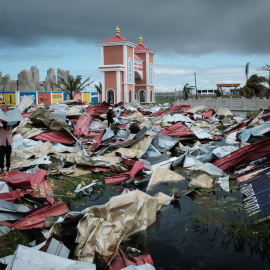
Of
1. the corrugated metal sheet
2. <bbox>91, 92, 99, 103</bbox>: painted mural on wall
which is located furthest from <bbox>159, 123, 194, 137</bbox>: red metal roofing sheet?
<bbox>91, 92, 99, 103</bbox>: painted mural on wall

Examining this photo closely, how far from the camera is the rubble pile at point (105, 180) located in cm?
330

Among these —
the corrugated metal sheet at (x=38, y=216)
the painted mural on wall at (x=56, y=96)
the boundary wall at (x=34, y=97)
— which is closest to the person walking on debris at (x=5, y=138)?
the corrugated metal sheet at (x=38, y=216)

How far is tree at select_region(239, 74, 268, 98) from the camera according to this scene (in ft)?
122

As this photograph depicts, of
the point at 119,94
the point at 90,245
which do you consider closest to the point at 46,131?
the point at 90,245

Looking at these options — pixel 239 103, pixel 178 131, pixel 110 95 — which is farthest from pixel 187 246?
pixel 110 95

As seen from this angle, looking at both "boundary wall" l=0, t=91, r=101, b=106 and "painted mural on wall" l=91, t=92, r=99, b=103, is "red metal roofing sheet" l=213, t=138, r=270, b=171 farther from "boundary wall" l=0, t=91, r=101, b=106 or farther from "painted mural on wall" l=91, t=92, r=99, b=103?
"painted mural on wall" l=91, t=92, r=99, b=103

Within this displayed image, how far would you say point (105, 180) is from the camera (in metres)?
6.52

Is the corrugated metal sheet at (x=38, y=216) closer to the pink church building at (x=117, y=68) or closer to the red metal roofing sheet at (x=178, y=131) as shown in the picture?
the red metal roofing sheet at (x=178, y=131)

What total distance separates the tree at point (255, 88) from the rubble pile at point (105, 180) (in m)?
26.6

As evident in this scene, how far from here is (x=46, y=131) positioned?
977 centimetres

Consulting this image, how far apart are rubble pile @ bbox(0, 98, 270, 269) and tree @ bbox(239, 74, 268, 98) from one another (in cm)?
2661

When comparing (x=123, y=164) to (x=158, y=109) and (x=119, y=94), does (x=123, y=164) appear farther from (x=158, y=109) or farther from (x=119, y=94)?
(x=119, y=94)

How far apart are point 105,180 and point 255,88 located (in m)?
35.0

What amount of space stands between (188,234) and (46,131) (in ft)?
21.3
